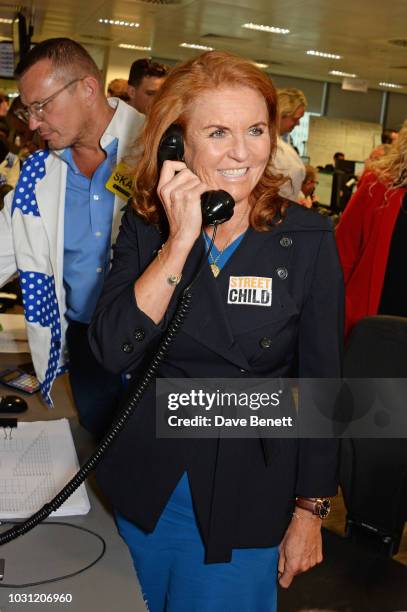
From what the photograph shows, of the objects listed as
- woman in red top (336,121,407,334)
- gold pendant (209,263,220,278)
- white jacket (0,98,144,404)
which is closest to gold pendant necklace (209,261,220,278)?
gold pendant (209,263,220,278)

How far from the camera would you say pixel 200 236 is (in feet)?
5.06

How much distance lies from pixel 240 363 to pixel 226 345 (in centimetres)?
4

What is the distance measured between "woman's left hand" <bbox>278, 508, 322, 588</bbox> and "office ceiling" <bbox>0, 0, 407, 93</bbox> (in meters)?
7.98

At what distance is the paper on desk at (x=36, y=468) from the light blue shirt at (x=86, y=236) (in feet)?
1.50

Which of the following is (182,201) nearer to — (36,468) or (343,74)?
(36,468)

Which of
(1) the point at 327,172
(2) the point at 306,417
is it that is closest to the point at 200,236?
(2) the point at 306,417

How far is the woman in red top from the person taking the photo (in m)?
3.03

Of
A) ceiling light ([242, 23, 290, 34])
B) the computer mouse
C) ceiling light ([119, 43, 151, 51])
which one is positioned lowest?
the computer mouse

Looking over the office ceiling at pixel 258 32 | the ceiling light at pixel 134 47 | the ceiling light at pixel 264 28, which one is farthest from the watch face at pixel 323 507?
the ceiling light at pixel 134 47

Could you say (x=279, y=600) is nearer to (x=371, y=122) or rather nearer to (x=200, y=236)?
(x=200, y=236)

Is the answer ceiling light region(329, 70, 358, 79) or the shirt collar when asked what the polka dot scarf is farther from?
ceiling light region(329, 70, 358, 79)

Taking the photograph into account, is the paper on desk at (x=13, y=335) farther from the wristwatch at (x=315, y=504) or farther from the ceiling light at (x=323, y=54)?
the ceiling light at (x=323, y=54)

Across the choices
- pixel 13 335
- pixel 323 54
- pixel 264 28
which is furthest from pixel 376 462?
pixel 323 54

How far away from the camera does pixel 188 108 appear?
4.88 ft
